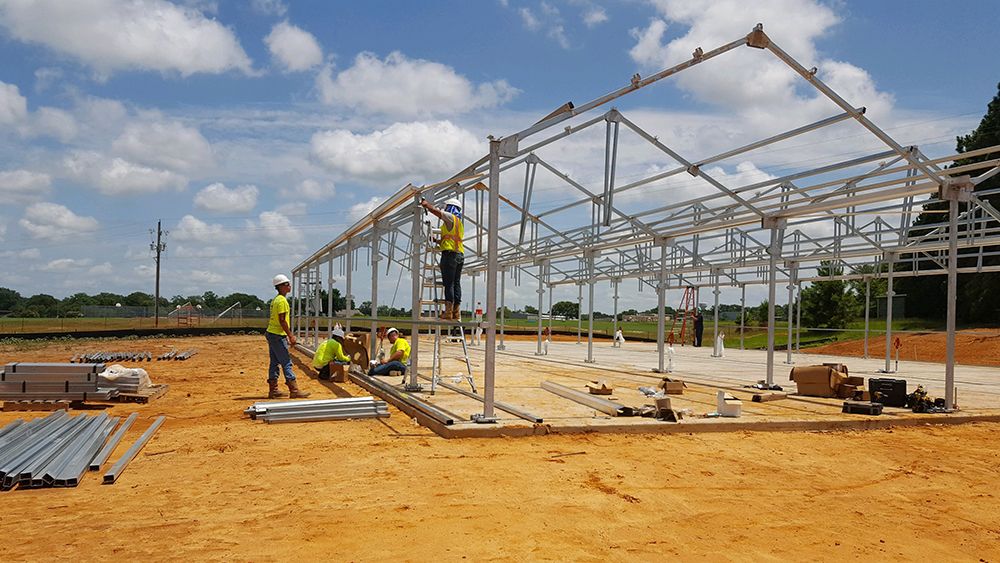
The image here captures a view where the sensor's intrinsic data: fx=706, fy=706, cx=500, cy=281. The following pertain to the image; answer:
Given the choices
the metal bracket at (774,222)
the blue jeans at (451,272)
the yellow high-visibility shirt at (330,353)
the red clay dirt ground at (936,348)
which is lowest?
the red clay dirt ground at (936,348)

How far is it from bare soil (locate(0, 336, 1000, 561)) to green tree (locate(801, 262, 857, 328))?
34.9 metres

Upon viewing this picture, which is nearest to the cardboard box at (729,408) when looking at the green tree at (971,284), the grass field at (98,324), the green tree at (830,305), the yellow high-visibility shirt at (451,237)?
the yellow high-visibility shirt at (451,237)

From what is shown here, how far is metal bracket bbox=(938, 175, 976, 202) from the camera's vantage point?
9992mm

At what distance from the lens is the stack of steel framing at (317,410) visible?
819cm

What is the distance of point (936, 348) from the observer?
1093 inches

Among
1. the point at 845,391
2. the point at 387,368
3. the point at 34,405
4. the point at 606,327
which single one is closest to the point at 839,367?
the point at 845,391

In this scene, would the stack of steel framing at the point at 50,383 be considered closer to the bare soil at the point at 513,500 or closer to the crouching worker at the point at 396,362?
the bare soil at the point at 513,500

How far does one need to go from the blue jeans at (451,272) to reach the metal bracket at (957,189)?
7.03 m

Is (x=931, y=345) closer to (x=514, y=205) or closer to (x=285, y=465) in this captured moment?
(x=514, y=205)

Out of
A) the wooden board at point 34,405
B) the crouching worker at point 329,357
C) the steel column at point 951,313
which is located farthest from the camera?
the crouching worker at point 329,357

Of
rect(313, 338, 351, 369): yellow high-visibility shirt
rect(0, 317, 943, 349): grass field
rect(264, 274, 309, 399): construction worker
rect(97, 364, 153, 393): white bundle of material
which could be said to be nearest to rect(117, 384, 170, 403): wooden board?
rect(97, 364, 153, 393): white bundle of material

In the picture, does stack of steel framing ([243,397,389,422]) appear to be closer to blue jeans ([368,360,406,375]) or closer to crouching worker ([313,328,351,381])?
blue jeans ([368,360,406,375])

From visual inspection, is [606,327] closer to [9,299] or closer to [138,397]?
[138,397]

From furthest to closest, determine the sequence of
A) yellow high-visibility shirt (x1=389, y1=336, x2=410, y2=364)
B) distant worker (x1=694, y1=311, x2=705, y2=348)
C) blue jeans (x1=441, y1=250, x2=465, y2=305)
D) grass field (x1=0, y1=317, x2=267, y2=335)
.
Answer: grass field (x1=0, y1=317, x2=267, y2=335) < distant worker (x1=694, y1=311, x2=705, y2=348) < yellow high-visibility shirt (x1=389, y1=336, x2=410, y2=364) < blue jeans (x1=441, y1=250, x2=465, y2=305)
